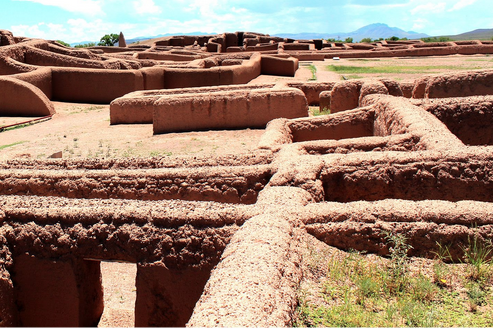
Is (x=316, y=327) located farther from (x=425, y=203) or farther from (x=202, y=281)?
(x=425, y=203)

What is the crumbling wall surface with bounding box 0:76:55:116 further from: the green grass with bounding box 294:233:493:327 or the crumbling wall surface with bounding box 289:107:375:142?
the green grass with bounding box 294:233:493:327

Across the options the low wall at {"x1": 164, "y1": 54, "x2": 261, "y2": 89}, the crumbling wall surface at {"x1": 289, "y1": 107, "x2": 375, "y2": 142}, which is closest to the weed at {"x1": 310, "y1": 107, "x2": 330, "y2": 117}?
the crumbling wall surface at {"x1": 289, "y1": 107, "x2": 375, "y2": 142}

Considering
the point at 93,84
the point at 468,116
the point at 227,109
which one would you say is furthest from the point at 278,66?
the point at 468,116

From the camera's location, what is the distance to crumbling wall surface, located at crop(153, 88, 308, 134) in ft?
37.5

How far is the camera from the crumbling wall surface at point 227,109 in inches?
450

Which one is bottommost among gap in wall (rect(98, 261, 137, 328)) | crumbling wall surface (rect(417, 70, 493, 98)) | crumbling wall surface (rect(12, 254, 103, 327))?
gap in wall (rect(98, 261, 137, 328))

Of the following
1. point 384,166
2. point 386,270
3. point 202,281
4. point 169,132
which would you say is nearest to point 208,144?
point 169,132

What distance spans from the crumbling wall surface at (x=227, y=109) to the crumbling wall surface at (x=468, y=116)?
175 inches

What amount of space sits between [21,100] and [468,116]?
44.6 feet

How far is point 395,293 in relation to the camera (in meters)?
3.09

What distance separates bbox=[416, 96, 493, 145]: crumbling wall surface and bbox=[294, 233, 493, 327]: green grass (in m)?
4.29

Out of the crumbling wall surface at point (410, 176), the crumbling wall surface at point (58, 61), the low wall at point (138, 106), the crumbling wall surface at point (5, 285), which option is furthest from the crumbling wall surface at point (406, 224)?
the crumbling wall surface at point (58, 61)

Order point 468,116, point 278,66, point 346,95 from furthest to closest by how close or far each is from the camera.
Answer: point 278,66
point 346,95
point 468,116

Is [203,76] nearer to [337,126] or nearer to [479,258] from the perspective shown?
[337,126]
